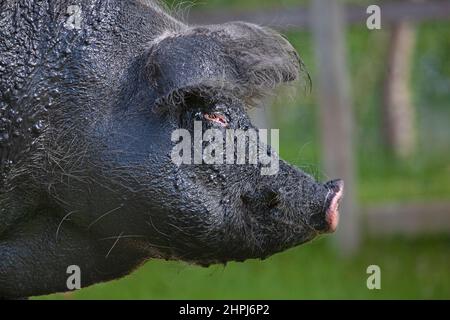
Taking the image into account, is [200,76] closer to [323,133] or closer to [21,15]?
[21,15]

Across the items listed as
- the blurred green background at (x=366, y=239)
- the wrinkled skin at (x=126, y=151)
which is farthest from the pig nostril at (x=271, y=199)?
the blurred green background at (x=366, y=239)

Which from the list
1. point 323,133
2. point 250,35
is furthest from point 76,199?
point 323,133

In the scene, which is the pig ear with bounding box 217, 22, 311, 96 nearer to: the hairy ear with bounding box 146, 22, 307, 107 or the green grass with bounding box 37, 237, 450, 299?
the hairy ear with bounding box 146, 22, 307, 107

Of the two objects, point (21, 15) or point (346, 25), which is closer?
point (21, 15)

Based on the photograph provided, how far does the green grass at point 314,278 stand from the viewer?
15.6 ft

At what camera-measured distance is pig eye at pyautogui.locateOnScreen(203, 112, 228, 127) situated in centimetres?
156

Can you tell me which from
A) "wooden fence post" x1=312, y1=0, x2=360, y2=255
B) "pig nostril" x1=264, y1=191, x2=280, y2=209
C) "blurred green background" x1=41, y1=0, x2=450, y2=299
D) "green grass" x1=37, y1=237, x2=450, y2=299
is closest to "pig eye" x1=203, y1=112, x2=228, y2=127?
"pig nostril" x1=264, y1=191, x2=280, y2=209

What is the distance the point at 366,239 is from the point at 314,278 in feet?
2.22

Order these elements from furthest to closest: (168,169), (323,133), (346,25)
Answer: (346,25) → (323,133) → (168,169)

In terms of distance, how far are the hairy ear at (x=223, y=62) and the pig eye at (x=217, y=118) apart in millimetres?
41

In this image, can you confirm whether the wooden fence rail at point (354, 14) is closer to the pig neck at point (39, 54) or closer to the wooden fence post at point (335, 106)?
the wooden fence post at point (335, 106)
